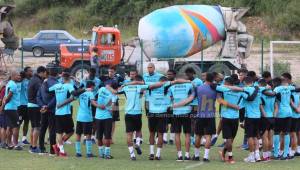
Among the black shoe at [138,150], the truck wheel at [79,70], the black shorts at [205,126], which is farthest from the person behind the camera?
the truck wheel at [79,70]

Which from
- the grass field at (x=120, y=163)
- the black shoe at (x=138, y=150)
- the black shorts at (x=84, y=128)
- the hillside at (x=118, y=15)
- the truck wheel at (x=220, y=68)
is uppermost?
the hillside at (x=118, y=15)

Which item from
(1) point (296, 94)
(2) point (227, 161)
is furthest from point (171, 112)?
(1) point (296, 94)

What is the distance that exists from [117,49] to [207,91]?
1841 cm

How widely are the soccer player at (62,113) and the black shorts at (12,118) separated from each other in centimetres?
148

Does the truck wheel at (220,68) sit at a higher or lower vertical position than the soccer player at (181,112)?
higher

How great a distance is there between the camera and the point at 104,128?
16500 mm

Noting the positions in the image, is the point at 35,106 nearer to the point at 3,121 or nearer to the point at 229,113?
the point at 3,121

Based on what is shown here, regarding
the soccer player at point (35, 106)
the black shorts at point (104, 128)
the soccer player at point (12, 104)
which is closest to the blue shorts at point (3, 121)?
the soccer player at point (12, 104)

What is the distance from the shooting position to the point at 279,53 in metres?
36.9

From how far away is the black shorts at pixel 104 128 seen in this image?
1638 cm

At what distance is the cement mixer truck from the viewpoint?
3366 cm

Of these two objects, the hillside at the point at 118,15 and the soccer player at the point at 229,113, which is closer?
the soccer player at the point at 229,113

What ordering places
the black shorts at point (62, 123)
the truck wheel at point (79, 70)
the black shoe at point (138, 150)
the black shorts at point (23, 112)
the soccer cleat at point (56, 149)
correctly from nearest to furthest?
1. the black shorts at point (62, 123)
2. the soccer cleat at point (56, 149)
3. the black shoe at point (138, 150)
4. the black shorts at point (23, 112)
5. the truck wheel at point (79, 70)

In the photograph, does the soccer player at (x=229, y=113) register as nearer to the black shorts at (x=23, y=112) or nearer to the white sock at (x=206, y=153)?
the white sock at (x=206, y=153)
